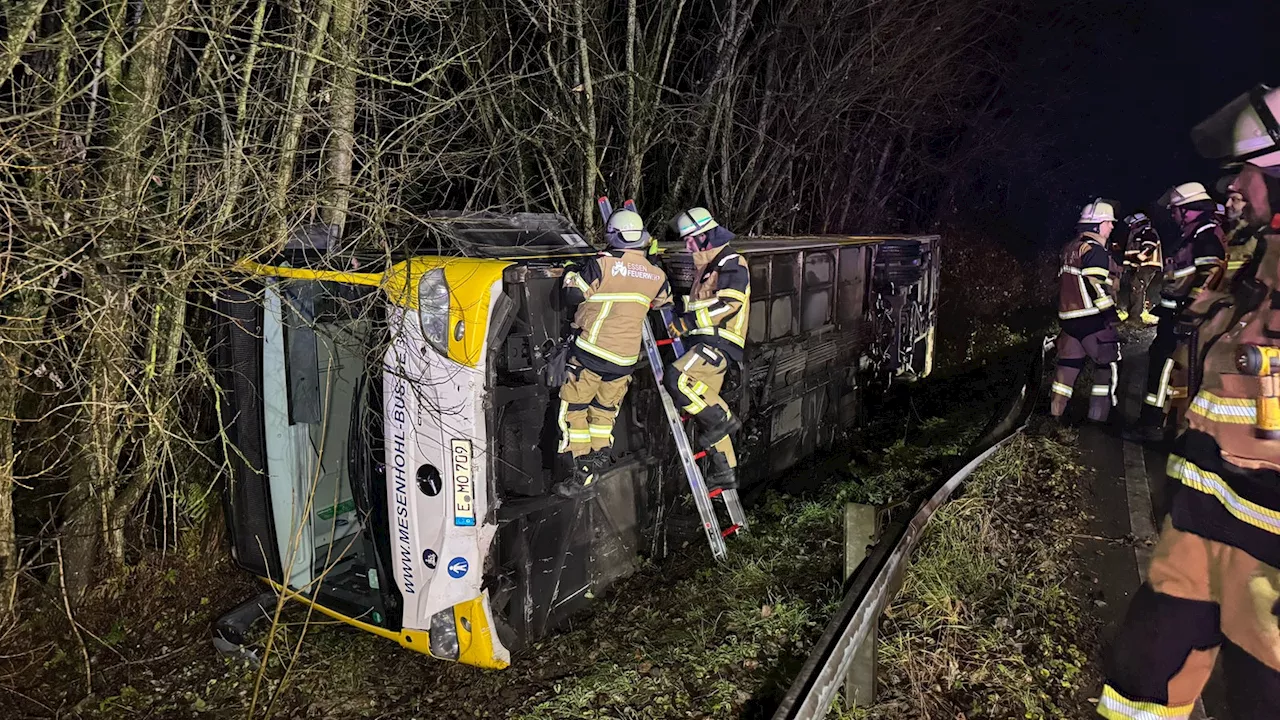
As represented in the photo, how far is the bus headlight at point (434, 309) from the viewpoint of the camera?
3018 millimetres

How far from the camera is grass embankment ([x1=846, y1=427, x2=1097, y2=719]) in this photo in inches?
110

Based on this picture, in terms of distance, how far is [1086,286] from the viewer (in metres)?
5.96

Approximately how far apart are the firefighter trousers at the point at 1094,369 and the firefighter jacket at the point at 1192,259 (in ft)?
2.08

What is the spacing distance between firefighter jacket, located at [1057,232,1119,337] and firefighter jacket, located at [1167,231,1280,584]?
11.7ft

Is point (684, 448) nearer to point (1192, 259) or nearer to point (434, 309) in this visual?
point (434, 309)

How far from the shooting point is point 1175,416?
632 centimetres

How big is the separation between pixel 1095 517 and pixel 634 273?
3.35 m

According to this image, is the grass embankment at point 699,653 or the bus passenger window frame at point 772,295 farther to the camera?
the bus passenger window frame at point 772,295

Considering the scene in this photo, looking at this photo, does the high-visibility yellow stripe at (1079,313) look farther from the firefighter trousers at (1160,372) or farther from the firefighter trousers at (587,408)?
the firefighter trousers at (587,408)

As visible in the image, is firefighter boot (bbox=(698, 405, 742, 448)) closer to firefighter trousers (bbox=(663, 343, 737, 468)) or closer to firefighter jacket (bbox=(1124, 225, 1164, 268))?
firefighter trousers (bbox=(663, 343, 737, 468))

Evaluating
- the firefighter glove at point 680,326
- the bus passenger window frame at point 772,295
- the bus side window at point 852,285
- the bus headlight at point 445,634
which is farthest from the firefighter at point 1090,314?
the bus headlight at point 445,634

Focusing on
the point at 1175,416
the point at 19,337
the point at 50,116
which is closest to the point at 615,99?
the point at 50,116

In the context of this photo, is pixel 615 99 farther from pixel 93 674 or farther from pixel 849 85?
pixel 93 674

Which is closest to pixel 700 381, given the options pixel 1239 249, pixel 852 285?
pixel 1239 249
